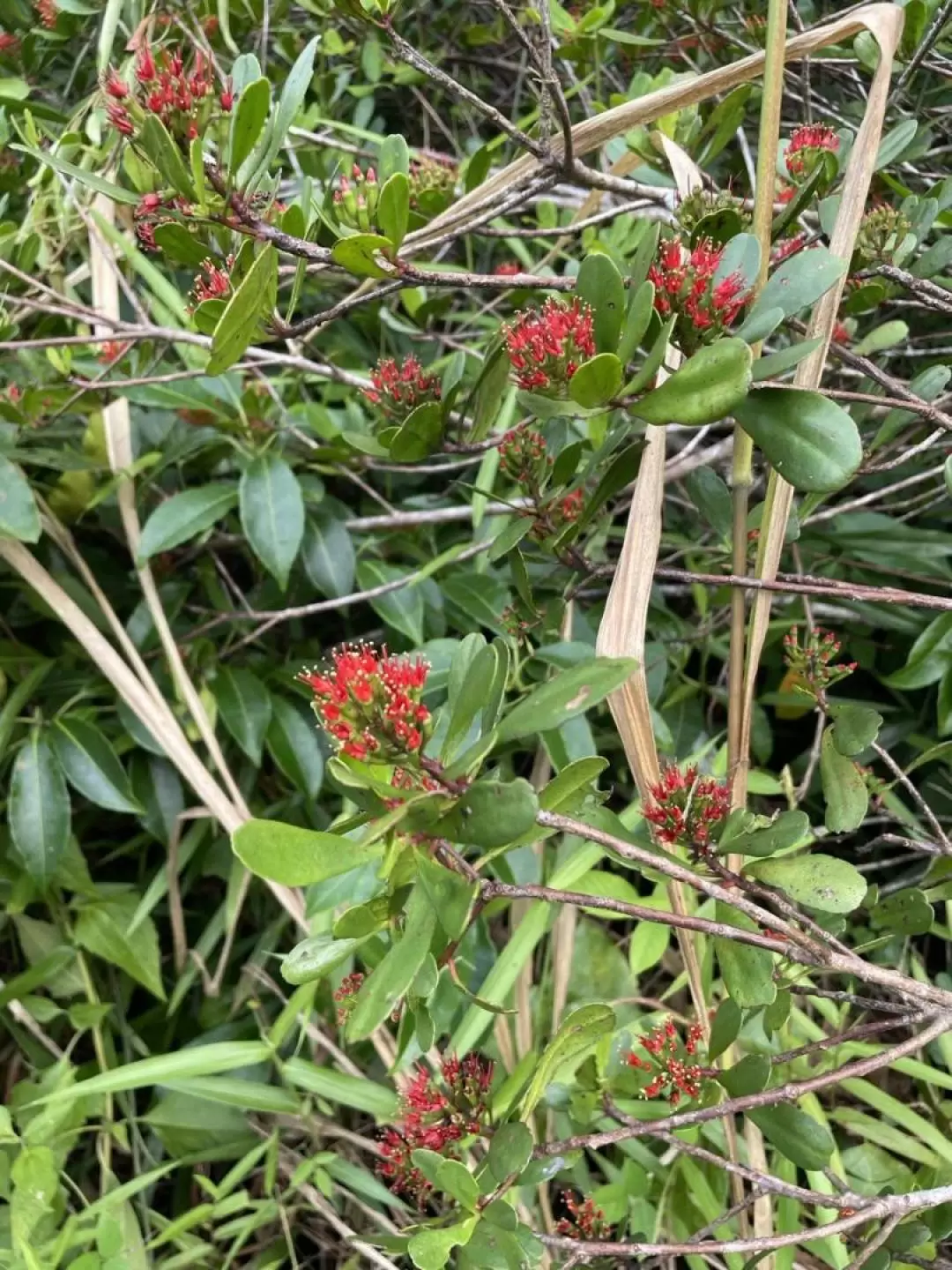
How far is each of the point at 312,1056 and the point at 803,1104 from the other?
53 cm

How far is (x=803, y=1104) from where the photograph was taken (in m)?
0.89

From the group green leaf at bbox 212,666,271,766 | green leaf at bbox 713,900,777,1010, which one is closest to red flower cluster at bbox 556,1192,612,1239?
green leaf at bbox 713,900,777,1010

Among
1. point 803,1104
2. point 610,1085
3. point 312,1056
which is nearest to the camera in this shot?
point 610,1085

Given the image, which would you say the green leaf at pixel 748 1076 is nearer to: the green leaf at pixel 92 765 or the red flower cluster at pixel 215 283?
the red flower cluster at pixel 215 283

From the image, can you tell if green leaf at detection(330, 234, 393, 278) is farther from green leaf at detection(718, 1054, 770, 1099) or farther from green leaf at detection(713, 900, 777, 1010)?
green leaf at detection(718, 1054, 770, 1099)

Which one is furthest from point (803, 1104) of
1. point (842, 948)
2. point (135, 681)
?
point (135, 681)

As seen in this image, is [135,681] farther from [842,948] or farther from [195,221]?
[842,948]

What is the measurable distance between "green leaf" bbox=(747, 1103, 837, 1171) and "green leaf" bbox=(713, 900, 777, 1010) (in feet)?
0.34

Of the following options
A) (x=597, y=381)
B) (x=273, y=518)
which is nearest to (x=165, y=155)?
(x=597, y=381)

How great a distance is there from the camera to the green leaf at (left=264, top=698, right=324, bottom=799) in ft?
3.60

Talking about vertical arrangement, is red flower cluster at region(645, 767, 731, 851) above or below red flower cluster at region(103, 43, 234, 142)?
below

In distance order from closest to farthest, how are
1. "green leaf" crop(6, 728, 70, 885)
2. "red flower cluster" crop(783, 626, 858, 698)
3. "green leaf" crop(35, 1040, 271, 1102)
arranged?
"red flower cluster" crop(783, 626, 858, 698) < "green leaf" crop(35, 1040, 271, 1102) < "green leaf" crop(6, 728, 70, 885)

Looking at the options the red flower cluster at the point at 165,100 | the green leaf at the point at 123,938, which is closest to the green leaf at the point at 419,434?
the red flower cluster at the point at 165,100

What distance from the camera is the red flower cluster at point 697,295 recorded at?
517 millimetres
